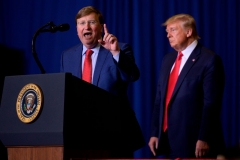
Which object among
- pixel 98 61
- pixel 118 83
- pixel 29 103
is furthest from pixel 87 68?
pixel 29 103

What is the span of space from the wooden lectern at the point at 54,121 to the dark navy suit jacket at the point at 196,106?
0.70 meters

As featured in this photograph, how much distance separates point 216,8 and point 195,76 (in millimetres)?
1297

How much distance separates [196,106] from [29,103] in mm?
1101

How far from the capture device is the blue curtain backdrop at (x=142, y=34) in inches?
141

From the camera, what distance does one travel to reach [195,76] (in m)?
2.55

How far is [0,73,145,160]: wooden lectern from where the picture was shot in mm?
1646

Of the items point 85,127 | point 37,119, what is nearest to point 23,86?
point 37,119

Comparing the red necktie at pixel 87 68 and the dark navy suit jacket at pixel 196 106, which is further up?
the red necktie at pixel 87 68

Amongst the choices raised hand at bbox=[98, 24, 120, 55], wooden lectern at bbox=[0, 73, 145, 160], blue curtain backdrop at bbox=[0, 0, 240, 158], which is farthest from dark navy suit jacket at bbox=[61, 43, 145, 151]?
blue curtain backdrop at bbox=[0, 0, 240, 158]

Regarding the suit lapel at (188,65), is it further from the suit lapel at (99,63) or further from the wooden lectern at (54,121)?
the wooden lectern at (54,121)

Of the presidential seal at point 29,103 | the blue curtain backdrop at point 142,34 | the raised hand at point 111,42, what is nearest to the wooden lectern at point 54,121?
the presidential seal at point 29,103

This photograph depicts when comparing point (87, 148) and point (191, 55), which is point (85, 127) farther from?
point (191, 55)

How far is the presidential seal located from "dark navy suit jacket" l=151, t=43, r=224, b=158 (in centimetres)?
104

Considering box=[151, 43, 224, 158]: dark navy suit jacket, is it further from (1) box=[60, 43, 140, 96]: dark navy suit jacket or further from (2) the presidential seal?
(2) the presidential seal
